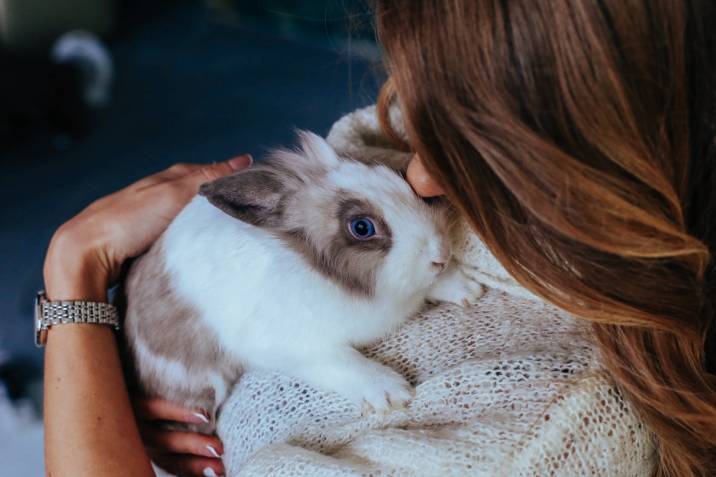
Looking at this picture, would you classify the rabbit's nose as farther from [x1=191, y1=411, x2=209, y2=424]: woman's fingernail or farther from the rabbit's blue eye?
[x1=191, y1=411, x2=209, y2=424]: woman's fingernail

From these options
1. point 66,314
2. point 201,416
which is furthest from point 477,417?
point 66,314

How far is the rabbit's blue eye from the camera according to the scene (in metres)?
0.98

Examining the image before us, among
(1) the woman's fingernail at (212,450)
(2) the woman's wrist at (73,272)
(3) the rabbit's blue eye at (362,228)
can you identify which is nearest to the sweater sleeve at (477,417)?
(3) the rabbit's blue eye at (362,228)

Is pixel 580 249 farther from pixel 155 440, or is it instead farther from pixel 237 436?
pixel 155 440

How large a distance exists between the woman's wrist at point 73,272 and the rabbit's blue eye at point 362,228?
0.46 metres

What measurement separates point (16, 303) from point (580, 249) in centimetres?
219

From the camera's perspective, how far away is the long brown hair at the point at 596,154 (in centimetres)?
59

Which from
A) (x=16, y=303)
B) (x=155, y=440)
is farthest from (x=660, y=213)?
(x=16, y=303)

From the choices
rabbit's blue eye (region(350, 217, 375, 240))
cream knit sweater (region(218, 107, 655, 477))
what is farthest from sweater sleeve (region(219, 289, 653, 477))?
rabbit's blue eye (region(350, 217, 375, 240))

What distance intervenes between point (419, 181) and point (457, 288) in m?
0.16

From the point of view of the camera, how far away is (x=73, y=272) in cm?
115

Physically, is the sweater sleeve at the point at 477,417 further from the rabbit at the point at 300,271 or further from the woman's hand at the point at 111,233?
the woman's hand at the point at 111,233

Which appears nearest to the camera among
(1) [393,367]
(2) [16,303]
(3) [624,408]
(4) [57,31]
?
(3) [624,408]

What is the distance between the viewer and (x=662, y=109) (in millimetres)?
615
